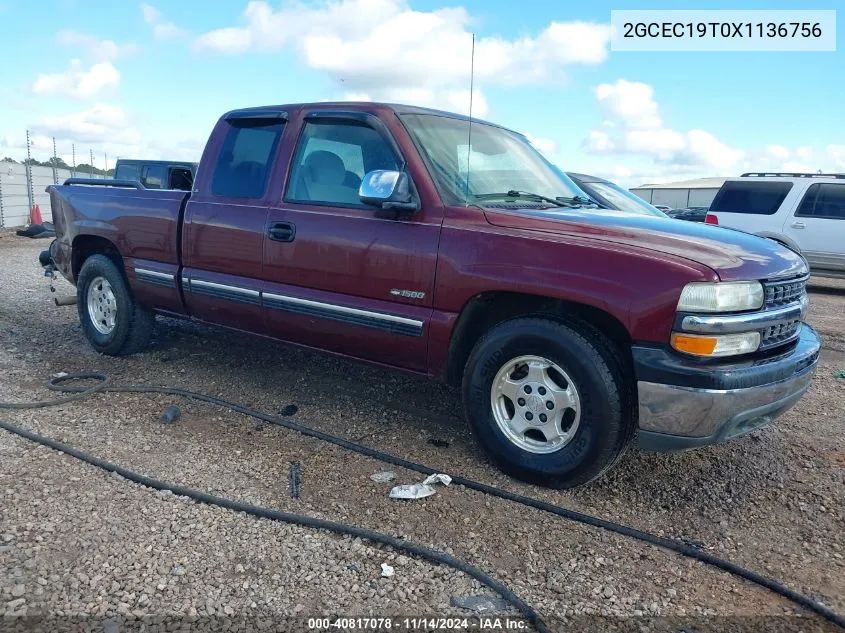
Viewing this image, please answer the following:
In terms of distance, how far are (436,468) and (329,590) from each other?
3.96 feet

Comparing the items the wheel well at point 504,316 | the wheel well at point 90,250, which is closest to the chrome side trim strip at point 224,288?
the wheel well at point 90,250

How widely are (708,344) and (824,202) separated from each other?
32.2 ft

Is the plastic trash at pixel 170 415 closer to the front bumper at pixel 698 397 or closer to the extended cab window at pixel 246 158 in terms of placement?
the extended cab window at pixel 246 158

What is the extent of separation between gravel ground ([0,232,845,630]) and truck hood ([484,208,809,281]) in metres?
1.16

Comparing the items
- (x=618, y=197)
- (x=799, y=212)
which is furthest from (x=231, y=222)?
(x=799, y=212)

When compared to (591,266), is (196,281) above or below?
below

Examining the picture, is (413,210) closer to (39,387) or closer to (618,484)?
(618,484)

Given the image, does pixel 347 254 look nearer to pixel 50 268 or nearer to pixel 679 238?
pixel 679 238

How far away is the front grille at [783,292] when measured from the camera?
3211 mm

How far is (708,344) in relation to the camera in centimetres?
301

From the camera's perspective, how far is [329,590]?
2.60 metres

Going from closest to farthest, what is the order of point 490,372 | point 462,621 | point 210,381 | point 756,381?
point 462,621 → point 756,381 → point 490,372 → point 210,381

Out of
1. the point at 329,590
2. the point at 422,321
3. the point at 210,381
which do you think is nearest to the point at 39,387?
the point at 210,381

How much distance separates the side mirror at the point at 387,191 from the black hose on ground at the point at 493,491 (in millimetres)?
1352
